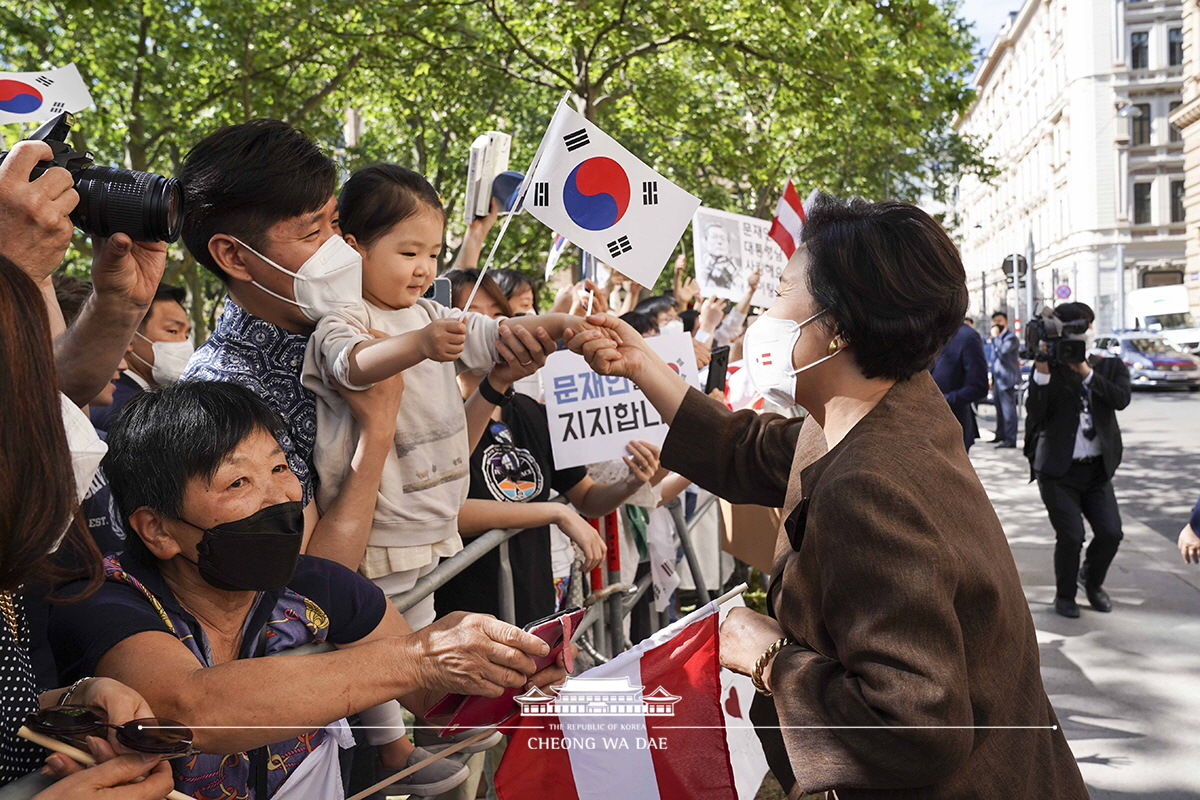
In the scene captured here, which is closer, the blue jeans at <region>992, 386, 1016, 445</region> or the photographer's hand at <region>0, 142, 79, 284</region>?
the photographer's hand at <region>0, 142, 79, 284</region>

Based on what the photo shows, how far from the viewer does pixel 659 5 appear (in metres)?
9.44

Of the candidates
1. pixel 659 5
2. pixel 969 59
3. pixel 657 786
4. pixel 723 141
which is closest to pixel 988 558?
pixel 657 786

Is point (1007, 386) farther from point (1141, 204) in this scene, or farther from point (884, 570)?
point (1141, 204)

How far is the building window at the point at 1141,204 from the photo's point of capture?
47969 millimetres

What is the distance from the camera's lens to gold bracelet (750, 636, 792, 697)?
6.61 ft

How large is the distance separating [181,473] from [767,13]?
9232 millimetres

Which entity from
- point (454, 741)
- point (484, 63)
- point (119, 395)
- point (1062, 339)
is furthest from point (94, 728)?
point (484, 63)

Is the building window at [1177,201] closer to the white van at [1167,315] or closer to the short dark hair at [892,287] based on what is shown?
the white van at [1167,315]

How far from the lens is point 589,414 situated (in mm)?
3717

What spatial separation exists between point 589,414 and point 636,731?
175 centimetres

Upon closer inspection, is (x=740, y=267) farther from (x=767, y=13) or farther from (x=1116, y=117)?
(x=1116, y=117)

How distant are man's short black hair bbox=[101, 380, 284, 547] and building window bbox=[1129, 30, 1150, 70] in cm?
5282

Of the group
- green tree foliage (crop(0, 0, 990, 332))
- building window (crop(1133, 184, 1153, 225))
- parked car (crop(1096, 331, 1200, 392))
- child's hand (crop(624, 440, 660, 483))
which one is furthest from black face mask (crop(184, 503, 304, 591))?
building window (crop(1133, 184, 1153, 225))

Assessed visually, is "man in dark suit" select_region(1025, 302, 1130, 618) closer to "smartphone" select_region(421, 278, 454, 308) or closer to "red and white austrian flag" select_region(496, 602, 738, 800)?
"smartphone" select_region(421, 278, 454, 308)
